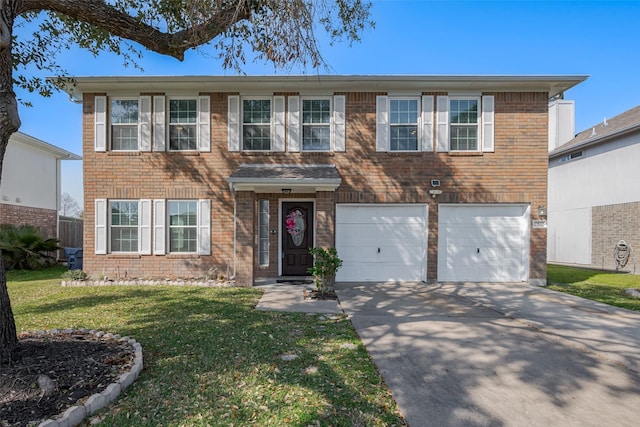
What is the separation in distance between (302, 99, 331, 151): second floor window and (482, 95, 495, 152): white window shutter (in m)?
4.45

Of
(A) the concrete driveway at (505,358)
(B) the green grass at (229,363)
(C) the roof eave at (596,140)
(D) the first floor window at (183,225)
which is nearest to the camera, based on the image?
(B) the green grass at (229,363)

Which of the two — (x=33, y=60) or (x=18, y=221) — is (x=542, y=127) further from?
(x=18, y=221)

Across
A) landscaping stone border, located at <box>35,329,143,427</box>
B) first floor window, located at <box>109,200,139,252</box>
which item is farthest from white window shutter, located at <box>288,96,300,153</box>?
landscaping stone border, located at <box>35,329,143,427</box>

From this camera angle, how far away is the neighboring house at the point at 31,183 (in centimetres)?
1359

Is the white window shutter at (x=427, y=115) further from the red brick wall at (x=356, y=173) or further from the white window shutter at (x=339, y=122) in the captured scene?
the white window shutter at (x=339, y=122)

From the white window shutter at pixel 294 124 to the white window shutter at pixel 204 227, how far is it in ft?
9.54

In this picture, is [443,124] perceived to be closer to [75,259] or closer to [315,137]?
[315,137]

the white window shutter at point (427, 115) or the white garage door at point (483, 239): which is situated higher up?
the white window shutter at point (427, 115)

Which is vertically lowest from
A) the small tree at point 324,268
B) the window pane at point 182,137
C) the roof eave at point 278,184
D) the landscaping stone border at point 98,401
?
the landscaping stone border at point 98,401

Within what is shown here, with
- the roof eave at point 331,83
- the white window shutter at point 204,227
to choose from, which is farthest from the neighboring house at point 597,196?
the white window shutter at point 204,227

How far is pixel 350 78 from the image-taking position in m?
8.80

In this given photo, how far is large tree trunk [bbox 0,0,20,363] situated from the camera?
337 cm

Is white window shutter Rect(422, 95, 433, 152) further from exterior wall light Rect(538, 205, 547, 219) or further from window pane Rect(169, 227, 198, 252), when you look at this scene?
window pane Rect(169, 227, 198, 252)

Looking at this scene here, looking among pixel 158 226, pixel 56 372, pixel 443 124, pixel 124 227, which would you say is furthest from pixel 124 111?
pixel 443 124
